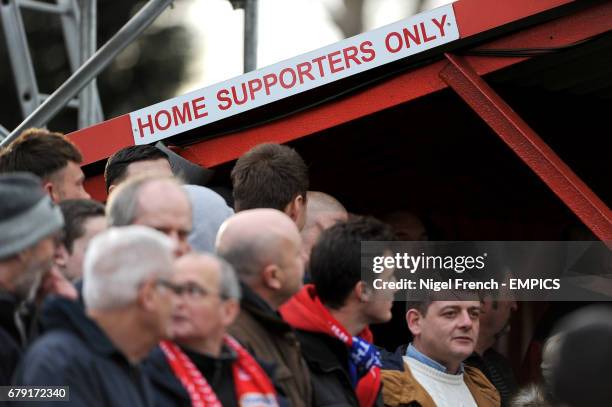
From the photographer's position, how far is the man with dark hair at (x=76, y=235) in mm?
4688

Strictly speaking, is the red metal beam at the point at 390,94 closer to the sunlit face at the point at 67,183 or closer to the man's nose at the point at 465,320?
the man's nose at the point at 465,320

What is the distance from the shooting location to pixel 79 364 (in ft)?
11.7

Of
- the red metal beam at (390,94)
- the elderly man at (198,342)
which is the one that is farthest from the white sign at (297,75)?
the elderly man at (198,342)

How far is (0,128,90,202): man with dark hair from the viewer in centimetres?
546

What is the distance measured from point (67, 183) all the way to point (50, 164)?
9cm

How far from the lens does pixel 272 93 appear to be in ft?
22.0

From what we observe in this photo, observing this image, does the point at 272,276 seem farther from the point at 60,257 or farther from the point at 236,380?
the point at 60,257

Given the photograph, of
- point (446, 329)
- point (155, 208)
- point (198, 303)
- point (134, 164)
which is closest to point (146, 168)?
point (134, 164)

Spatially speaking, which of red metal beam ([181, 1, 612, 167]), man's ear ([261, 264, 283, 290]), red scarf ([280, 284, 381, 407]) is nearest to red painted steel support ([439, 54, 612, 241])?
red metal beam ([181, 1, 612, 167])

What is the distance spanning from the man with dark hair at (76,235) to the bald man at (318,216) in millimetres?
1292

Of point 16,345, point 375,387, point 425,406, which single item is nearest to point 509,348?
point 425,406

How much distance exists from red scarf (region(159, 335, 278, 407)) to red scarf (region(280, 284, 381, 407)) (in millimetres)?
673

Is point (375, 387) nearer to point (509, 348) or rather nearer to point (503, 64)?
point (503, 64)

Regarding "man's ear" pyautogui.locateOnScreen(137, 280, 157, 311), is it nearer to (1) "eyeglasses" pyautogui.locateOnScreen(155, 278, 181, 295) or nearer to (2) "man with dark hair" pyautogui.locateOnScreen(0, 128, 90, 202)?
(1) "eyeglasses" pyautogui.locateOnScreen(155, 278, 181, 295)
